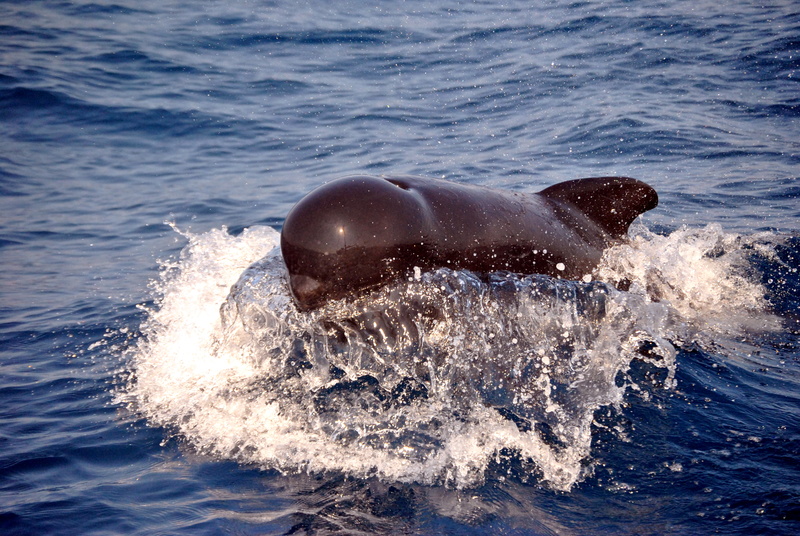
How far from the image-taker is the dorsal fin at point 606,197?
6.25 metres

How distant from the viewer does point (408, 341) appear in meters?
5.13

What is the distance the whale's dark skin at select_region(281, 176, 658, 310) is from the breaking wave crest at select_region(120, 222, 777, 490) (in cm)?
14

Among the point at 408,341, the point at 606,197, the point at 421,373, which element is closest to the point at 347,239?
the point at 408,341

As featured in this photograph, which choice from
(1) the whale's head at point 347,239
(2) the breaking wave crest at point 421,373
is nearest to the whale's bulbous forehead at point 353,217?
(1) the whale's head at point 347,239

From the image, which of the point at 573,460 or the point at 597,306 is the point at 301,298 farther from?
the point at 597,306

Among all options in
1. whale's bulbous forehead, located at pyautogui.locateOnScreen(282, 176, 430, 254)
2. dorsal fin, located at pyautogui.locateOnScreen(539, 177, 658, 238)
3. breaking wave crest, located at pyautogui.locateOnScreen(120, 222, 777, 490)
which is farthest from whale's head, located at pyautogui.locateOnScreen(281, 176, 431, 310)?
dorsal fin, located at pyautogui.locateOnScreen(539, 177, 658, 238)

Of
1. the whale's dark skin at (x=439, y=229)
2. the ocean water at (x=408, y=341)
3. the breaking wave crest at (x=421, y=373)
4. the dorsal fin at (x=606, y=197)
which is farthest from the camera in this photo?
the dorsal fin at (x=606, y=197)

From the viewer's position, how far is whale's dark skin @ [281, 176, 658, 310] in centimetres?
463

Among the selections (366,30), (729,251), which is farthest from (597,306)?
(366,30)

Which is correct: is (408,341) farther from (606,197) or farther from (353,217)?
(606,197)

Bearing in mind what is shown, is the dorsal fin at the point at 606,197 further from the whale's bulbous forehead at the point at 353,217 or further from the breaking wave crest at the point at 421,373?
the whale's bulbous forehead at the point at 353,217

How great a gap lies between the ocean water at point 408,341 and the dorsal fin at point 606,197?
13.9 inches

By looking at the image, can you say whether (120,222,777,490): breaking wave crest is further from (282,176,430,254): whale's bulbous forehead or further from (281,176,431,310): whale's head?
(282,176,430,254): whale's bulbous forehead

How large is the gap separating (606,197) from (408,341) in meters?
2.37
